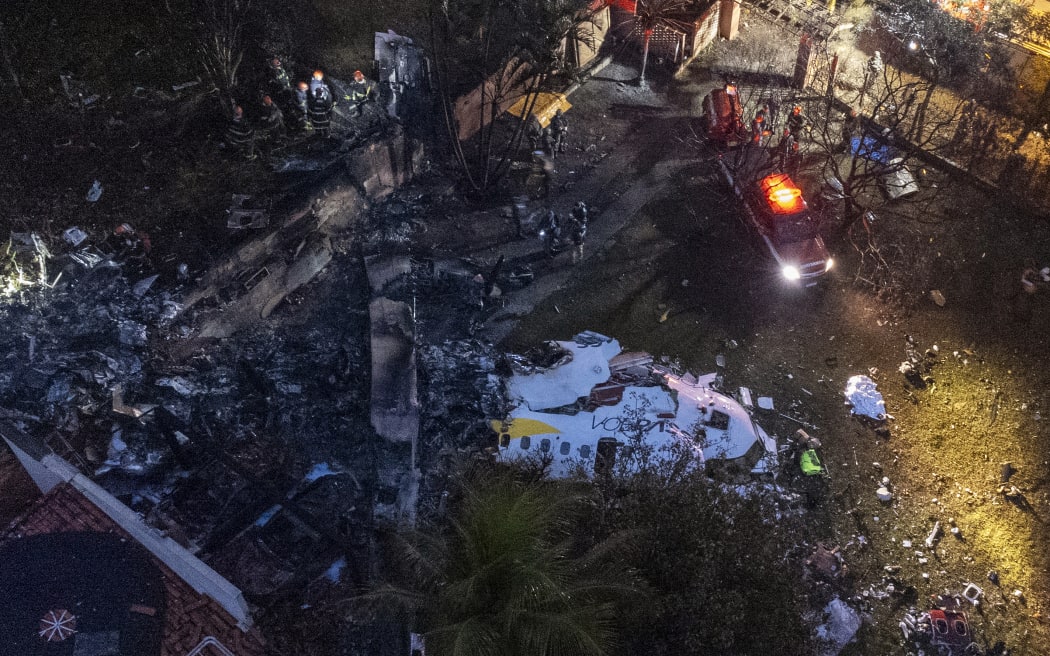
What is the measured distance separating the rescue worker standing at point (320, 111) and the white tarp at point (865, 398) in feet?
39.7

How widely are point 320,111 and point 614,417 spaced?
922cm

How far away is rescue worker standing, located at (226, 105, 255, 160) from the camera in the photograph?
586 inches

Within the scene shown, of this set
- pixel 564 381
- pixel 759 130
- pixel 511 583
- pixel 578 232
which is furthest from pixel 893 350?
pixel 511 583

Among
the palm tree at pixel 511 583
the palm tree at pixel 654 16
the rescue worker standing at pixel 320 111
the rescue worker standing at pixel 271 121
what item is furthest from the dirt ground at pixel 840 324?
the palm tree at pixel 654 16

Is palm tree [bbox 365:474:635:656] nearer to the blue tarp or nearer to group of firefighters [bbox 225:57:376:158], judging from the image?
group of firefighters [bbox 225:57:376:158]

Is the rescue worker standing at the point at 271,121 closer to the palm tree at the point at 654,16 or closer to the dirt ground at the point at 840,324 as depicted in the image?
the dirt ground at the point at 840,324

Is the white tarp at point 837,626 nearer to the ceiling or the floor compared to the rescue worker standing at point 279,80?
nearer to the floor

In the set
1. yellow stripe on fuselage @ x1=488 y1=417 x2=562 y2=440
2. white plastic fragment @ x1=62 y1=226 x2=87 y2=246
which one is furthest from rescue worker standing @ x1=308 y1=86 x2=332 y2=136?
yellow stripe on fuselage @ x1=488 y1=417 x2=562 y2=440

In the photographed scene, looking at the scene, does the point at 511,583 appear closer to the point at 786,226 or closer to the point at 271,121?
the point at 786,226

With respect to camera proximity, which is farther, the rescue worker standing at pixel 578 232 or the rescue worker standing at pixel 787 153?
the rescue worker standing at pixel 787 153

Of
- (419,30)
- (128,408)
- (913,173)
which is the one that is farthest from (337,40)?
(913,173)

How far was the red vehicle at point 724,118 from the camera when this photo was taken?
17.6m

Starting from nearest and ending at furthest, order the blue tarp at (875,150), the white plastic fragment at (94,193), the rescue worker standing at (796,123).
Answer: the white plastic fragment at (94,193)
the blue tarp at (875,150)
the rescue worker standing at (796,123)

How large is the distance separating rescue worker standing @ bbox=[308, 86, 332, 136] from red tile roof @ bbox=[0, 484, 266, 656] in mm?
8710
